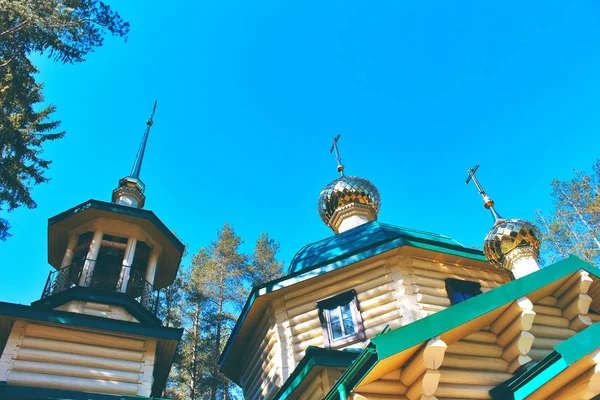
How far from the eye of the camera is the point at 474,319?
18.0 feet

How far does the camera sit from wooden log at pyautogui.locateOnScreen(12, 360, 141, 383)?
822 cm

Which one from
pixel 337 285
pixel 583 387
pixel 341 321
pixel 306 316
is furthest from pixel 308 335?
pixel 583 387

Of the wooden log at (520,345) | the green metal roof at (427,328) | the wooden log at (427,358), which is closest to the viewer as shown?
the green metal roof at (427,328)

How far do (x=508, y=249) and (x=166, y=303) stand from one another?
17.8m

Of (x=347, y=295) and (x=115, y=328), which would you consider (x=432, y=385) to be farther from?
(x=115, y=328)

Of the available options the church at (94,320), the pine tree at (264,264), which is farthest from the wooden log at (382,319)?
the pine tree at (264,264)

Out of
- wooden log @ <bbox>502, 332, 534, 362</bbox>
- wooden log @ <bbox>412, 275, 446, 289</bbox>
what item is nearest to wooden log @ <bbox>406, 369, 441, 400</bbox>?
wooden log @ <bbox>502, 332, 534, 362</bbox>

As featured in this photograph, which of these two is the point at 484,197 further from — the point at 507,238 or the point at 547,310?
the point at 547,310

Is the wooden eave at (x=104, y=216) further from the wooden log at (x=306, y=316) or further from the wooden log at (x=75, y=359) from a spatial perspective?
the wooden log at (x=306, y=316)

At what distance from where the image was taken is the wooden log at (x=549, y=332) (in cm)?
680

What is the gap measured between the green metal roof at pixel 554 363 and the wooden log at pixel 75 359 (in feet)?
23.2

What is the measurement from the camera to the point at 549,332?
6906 millimetres

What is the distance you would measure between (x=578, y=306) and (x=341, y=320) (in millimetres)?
4395

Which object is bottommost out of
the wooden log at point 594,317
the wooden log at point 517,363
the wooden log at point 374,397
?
the wooden log at point 374,397
